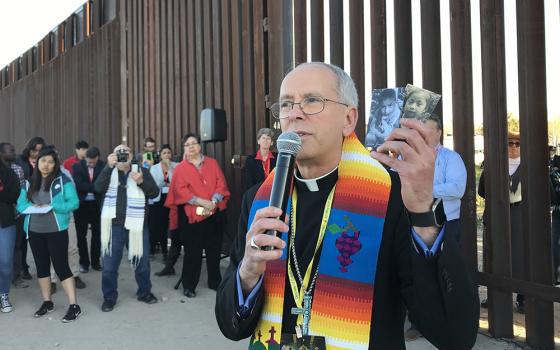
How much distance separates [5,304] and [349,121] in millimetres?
A: 5085

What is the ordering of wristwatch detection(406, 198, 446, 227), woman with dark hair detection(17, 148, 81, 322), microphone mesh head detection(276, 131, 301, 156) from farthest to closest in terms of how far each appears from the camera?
1. woman with dark hair detection(17, 148, 81, 322)
2. microphone mesh head detection(276, 131, 301, 156)
3. wristwatch detection(406, 198, 446, 227)

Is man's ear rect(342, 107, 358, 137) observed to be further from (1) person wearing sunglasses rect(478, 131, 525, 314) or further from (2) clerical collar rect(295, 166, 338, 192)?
(1) person wearing sunglasses rect(478, 131, 525, 314)

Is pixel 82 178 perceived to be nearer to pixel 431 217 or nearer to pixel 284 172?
pixel 284 172

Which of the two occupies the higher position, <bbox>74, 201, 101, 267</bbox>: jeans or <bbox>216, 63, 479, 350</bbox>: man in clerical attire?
<bbox>216, 63, 479, 350</bbox>: man in clerical attire

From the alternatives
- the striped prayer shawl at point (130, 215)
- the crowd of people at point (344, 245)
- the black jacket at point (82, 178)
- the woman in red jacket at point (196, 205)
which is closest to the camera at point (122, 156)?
the striped prayer shawl at point (130, 215)

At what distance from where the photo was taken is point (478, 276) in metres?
3.95

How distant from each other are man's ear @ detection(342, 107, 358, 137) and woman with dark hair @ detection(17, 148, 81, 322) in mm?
4105

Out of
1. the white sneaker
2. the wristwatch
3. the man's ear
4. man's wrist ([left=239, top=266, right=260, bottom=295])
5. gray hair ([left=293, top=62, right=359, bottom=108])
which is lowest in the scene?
the white sneaker

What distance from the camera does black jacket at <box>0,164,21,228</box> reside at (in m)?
4.99

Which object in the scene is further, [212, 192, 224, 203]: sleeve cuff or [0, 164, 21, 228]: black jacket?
[212, 192, 224, 203]: sleeve cuff

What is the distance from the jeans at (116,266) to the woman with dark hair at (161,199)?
177 centimetres

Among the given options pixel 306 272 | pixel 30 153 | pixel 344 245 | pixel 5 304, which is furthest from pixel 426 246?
pixel 30 153

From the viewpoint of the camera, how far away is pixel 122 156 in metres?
5.17

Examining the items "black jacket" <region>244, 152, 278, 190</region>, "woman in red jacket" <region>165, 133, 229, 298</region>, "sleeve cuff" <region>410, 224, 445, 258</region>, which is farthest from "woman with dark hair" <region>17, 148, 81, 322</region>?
"sleeve cuff" <region>410, 224, 445, 258</region>
